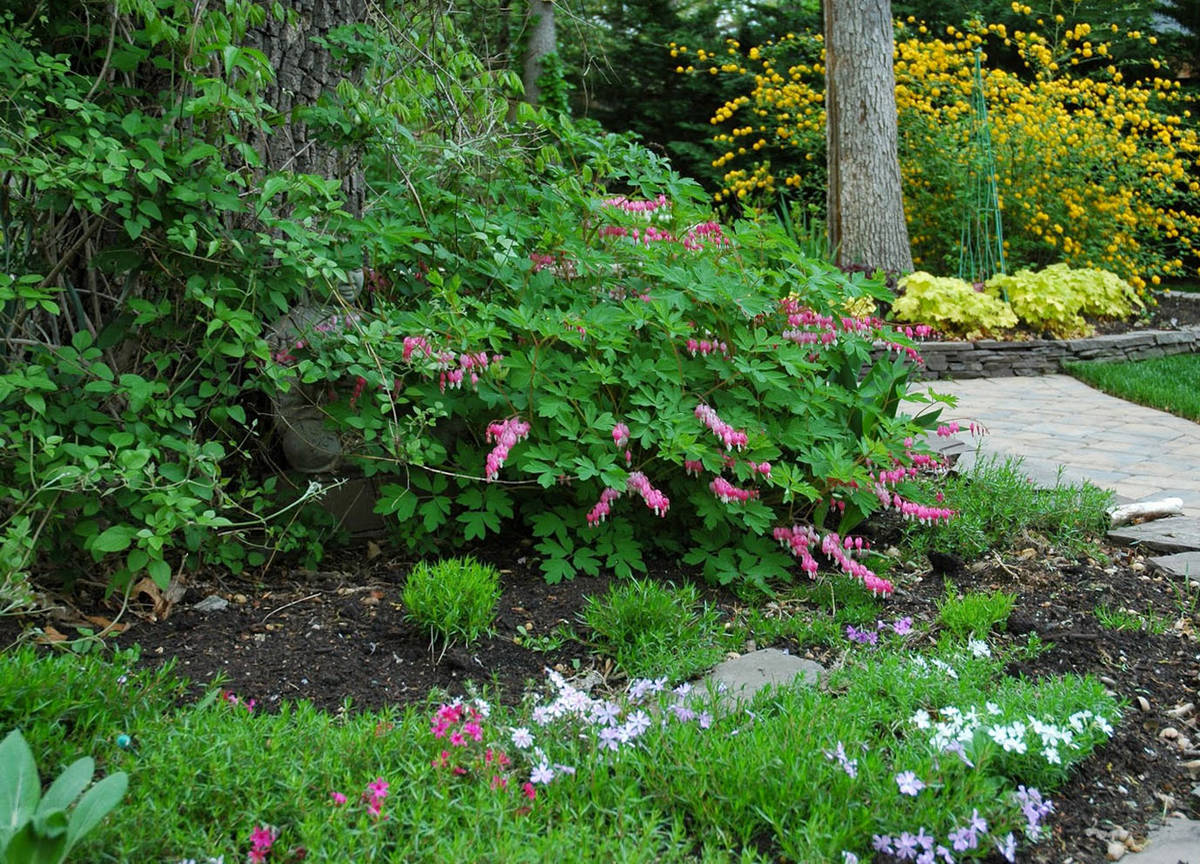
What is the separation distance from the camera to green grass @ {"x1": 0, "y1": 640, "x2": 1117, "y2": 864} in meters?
1.65

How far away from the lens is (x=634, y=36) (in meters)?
13.1

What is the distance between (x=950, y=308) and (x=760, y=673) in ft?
17.8

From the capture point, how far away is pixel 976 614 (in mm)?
2633

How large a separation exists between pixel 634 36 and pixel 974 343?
306 inches

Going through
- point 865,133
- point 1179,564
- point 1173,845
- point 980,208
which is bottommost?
point 1173,845

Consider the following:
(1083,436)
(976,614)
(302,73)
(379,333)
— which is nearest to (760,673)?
(976,614)

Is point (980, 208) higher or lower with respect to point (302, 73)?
lower

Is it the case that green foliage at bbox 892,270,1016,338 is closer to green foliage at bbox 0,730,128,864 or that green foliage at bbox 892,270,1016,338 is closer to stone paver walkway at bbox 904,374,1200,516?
stone paver walkway at bbox 904,374,1200,516

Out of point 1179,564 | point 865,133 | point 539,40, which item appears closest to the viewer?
point 1179,564

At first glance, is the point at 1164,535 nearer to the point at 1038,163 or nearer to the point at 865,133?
the point at 865,133

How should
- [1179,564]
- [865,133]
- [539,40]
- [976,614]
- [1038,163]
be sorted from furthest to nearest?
Result: [539,40], [1038,163], [865,133], [1179,564], [976,614]

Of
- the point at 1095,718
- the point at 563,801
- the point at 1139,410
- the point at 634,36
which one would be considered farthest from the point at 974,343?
the point at 634,36

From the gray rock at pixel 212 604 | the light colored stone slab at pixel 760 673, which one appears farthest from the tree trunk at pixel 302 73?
the light colored stone slab at pixel 760 673

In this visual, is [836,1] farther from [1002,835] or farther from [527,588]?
[1002,835]
